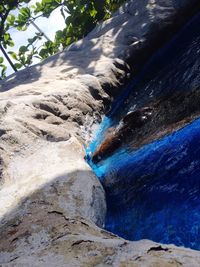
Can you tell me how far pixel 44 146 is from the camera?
447 centimetres

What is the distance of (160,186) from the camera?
3.55 metres

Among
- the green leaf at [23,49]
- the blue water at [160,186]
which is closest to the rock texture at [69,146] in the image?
the blue water at [160,186]

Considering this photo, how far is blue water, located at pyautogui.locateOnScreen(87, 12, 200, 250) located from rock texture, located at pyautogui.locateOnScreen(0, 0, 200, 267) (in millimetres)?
293

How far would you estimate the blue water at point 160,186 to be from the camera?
9.76 feet

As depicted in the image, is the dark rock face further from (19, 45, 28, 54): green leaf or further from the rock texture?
(19, 45, 28, 54): green leaf

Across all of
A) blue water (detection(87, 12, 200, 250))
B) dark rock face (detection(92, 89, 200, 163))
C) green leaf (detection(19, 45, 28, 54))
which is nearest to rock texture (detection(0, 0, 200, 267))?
blue water (detection(87, 12, 200, 250))

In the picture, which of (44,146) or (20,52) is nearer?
(44,146)

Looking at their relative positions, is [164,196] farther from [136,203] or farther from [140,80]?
[140,80]

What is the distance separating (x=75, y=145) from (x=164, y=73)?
102 inches

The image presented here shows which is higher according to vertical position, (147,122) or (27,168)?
(27,168)

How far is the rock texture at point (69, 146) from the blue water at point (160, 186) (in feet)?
0.96

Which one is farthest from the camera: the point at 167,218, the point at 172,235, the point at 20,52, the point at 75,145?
the point at 20,52

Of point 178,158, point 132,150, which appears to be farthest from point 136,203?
point 132,150

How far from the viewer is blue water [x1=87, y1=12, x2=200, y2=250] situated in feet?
9.76
